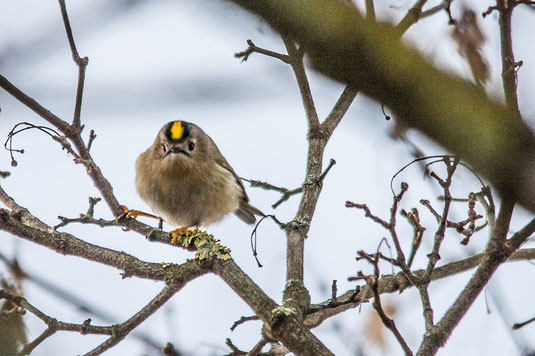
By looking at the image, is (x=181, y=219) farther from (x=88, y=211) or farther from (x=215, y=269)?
(x=215, y=269)

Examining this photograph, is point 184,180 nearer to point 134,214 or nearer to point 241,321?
point 134,214

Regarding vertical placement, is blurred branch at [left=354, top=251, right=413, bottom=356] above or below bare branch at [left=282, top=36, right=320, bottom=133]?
below

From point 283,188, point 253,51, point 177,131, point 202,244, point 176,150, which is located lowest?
point 202,244

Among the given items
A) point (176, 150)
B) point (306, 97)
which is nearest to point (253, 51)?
point (306, 97)

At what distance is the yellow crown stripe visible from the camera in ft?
15.2

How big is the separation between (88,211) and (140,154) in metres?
1.74

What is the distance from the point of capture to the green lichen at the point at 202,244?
265 centimetres

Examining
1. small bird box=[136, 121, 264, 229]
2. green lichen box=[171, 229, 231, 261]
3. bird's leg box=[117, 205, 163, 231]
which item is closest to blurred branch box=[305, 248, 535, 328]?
green lichen box=[171, 229, 231, 261]

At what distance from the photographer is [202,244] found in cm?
279

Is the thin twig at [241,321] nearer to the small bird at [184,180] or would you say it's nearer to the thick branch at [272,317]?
the thick branch at [272,317]

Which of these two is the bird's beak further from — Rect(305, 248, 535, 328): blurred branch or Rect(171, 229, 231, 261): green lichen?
Rect(305, 248, 535, 328): blurred branch

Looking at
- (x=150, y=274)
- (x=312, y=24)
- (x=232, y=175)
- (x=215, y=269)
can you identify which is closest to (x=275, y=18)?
(x=312, y=24)

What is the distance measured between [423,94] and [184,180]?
11.4ft

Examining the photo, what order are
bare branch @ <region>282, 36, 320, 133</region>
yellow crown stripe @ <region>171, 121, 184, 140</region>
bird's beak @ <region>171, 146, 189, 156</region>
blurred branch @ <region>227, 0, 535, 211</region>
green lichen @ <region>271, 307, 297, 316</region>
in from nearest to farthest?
blurred branch @ <region>227, 0, 535, 211</region> → green lichen @ <region>271, 307, 297, 316</region> → bare branch @ <region>282, 36, 320, 133</region> → bird's beak @ <region>171, 146, 189, 156</region> → yellow crown stripe @ <region>171, 121, 184, 140</region>
